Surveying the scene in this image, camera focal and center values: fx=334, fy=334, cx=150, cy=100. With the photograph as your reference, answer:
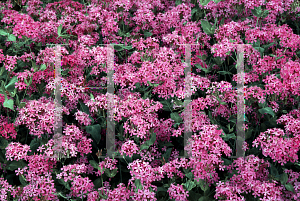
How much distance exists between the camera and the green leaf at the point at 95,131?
3072mm

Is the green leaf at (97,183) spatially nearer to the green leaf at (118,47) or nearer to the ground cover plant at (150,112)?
the ground cover plant at (150,112)

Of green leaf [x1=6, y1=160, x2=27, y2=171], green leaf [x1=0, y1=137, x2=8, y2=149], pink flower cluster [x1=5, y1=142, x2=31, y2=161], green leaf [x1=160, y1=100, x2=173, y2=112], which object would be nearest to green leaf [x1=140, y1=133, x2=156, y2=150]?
green leaf [x1=160, y1=100, x2=173, y2=112]

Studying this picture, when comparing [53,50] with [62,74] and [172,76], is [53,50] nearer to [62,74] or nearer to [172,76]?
[62,74]

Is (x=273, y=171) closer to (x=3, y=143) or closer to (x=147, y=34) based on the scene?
(x=147, y=34)

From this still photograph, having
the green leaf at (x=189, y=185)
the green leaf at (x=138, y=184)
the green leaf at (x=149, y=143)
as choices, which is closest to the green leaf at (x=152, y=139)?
the green leaf at (x=149, y=143)

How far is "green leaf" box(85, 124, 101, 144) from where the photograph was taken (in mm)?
3072

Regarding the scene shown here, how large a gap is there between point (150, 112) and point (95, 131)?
54 centimetres

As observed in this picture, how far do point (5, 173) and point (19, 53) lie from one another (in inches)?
59.7

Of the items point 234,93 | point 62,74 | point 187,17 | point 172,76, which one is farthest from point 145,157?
point 187,17

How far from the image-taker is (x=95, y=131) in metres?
3.09

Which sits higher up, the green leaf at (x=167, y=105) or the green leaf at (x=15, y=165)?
the green leaf at (x=167, y=105)

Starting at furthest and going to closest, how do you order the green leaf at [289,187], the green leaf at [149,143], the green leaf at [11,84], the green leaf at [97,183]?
the green leaf at [11,84]
the green leaf at [97,183]
the green leaf at [149,143]
the green leaf at [289,187]

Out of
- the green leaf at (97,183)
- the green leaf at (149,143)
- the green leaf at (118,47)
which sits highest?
the green leaf at (118,47)

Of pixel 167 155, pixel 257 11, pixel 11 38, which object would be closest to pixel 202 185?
pixel 167 155
